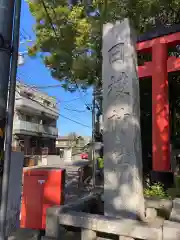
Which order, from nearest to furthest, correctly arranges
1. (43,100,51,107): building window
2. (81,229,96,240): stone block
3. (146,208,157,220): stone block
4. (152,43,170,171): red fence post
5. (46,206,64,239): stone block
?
(81,229,96,240): stone block → (46,206,64,239): stone block → (146,208,157,220): stone block → (152,43,170,171): red fence post → (43,100,51,107): building window

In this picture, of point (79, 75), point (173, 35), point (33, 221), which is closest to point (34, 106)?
point (79, 75)

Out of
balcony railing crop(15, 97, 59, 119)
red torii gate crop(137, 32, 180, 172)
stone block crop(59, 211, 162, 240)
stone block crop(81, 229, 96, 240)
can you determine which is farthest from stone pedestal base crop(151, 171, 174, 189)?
balcony railing crop(15, 97, 59, 119)

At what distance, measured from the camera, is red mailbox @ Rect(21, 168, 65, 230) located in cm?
414

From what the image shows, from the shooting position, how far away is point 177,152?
387 inches

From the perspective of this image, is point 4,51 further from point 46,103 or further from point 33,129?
point 46,103

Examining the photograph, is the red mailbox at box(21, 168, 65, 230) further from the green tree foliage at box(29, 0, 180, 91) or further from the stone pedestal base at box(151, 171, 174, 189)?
the green tree foliage at box(29, 0, 180, 91)

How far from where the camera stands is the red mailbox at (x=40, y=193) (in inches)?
163

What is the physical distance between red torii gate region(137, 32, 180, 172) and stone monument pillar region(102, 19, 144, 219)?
3.57 metres

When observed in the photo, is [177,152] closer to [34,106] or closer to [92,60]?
[92,60]

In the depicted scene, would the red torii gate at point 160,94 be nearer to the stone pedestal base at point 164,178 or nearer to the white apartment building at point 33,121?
the stone pedestal base at point 164,178

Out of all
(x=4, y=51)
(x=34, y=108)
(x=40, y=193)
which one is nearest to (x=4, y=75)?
(x=4, y=51)

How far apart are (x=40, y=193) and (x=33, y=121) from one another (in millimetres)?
27394

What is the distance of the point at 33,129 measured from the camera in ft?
94.1

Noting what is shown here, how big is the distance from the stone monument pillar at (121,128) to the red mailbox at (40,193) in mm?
813
